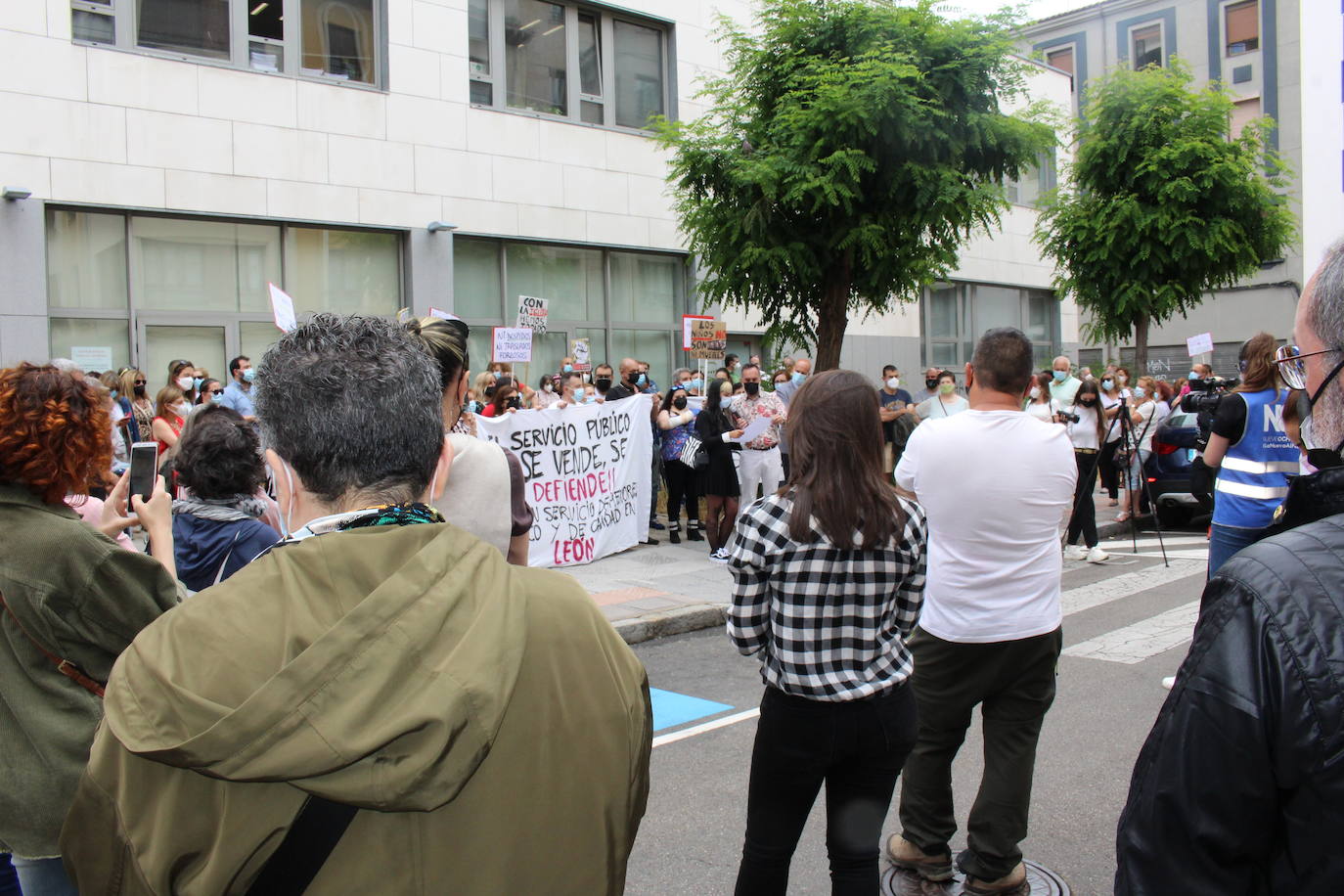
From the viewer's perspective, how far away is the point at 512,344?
445 inches

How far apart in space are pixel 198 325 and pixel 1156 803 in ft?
49.9

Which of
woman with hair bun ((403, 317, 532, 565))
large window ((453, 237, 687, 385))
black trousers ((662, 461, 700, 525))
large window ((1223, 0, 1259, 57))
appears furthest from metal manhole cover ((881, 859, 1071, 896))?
large window ((1223, 0, 1259, 57))

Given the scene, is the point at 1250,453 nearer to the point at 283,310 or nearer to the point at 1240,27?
the point at 283,310

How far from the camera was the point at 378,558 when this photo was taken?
4.52 ft

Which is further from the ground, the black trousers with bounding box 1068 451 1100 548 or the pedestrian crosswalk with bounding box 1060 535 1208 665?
the black trousers with bounding box 1068 451 1100 548

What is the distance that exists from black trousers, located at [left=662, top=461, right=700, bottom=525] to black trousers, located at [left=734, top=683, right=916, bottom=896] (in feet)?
28.9

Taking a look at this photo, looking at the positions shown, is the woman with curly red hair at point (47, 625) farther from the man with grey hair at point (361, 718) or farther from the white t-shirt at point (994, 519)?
the white t-shirt at point (994, 519)

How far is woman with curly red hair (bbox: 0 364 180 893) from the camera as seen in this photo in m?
2.40

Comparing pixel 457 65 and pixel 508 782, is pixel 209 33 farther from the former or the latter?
pixel 508 782

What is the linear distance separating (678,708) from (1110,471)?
10621 millimetres

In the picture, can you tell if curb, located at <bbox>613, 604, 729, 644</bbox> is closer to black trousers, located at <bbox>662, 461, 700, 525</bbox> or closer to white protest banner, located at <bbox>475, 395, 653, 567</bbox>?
white protest banner, located at <bbox>475, 395, 653, 567</bbox>

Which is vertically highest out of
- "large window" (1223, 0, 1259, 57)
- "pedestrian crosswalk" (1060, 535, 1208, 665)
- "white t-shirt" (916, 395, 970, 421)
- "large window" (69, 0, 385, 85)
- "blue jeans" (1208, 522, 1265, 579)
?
"large window" (1223, 0, 1259, 57)

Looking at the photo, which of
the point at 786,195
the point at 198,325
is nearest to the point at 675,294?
the point at 786,195

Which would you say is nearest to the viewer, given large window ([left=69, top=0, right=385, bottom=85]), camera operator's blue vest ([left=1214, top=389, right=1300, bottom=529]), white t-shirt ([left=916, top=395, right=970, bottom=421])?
camera operator's blue vest ([left=1214, top=389, right=1300, bottom=529])
